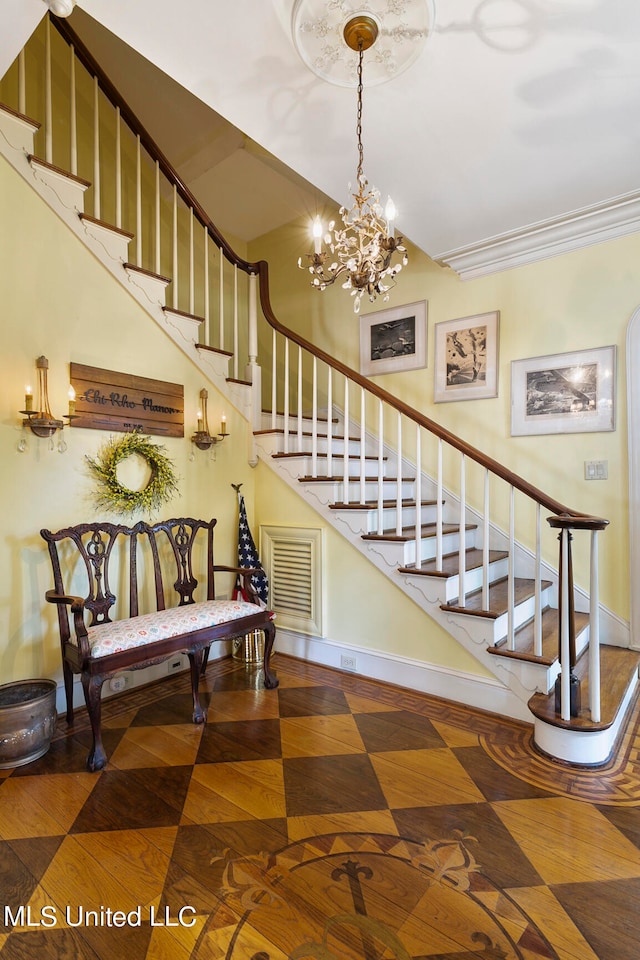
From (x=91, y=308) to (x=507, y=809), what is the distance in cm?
335

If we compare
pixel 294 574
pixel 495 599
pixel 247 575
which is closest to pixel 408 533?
pixel 495 599

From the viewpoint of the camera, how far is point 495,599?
301cm

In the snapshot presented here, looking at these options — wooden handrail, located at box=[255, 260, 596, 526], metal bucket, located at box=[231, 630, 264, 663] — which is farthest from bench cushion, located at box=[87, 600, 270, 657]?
wooden handrail, located at box=[255, 260, 596, 526]

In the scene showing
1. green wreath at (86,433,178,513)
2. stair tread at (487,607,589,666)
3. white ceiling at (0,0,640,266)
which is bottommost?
stair tread at (487,607,589,666)

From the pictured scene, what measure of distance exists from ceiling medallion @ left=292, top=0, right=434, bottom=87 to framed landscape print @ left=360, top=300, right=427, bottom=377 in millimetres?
2056

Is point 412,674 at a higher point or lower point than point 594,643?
lower

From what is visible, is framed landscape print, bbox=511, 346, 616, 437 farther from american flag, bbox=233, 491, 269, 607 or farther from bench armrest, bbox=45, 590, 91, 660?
bench armrest, bbox=45, 590, 91, 660

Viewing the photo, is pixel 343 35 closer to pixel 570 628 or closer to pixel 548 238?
pixel 548 238

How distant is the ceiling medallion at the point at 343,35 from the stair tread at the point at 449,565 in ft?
8.37

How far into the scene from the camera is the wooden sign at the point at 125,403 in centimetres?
284

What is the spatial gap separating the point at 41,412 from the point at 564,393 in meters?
3.39

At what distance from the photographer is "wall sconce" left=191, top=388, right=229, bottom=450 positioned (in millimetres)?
3453

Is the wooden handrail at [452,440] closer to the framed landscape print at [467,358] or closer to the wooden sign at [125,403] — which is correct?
the framed landscape print at [467,358]

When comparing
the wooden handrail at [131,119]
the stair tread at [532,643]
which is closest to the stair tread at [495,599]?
the stair tread at [532,643]
